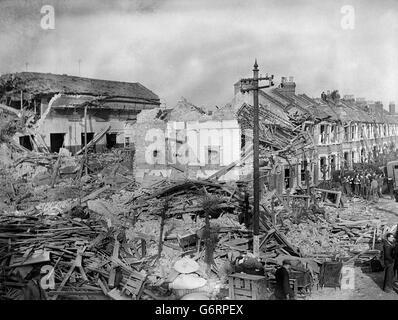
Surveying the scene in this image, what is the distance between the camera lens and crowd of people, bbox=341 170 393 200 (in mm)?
25406

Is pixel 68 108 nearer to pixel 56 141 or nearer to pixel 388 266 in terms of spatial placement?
pixel 56 141

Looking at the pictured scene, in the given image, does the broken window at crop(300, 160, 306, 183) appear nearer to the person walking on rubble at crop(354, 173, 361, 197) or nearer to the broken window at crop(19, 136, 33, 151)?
the person walking on rubble at crop(354, 173, 361, 197)

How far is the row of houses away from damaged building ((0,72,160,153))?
8 centimetres

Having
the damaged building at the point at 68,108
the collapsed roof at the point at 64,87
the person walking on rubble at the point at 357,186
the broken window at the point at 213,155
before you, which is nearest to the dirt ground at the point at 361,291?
the broken window at the point at 213,155

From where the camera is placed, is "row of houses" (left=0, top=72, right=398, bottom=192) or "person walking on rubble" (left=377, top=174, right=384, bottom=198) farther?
"person walking on rubble" (left=377, top=174, right=384, bottom=198)

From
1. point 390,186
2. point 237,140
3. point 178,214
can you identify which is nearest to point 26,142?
point 237,140

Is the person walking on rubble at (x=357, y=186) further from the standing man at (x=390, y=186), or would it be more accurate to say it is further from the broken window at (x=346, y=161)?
the broken window at (x=346, y=161)

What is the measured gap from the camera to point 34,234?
13.9 meters

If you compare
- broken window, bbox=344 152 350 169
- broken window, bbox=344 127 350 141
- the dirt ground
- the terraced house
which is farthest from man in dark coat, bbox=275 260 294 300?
broken window, bbox=344 127 350 141

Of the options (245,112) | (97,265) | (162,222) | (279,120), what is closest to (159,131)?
(245,112)

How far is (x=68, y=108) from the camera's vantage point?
1262 inches

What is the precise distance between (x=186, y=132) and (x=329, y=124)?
14.7 metres

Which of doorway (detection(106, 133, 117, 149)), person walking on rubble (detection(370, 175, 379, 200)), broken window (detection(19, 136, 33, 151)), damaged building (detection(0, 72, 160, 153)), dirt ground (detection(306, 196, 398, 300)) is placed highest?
damaged building (detection(0, 72, 160, 153))
